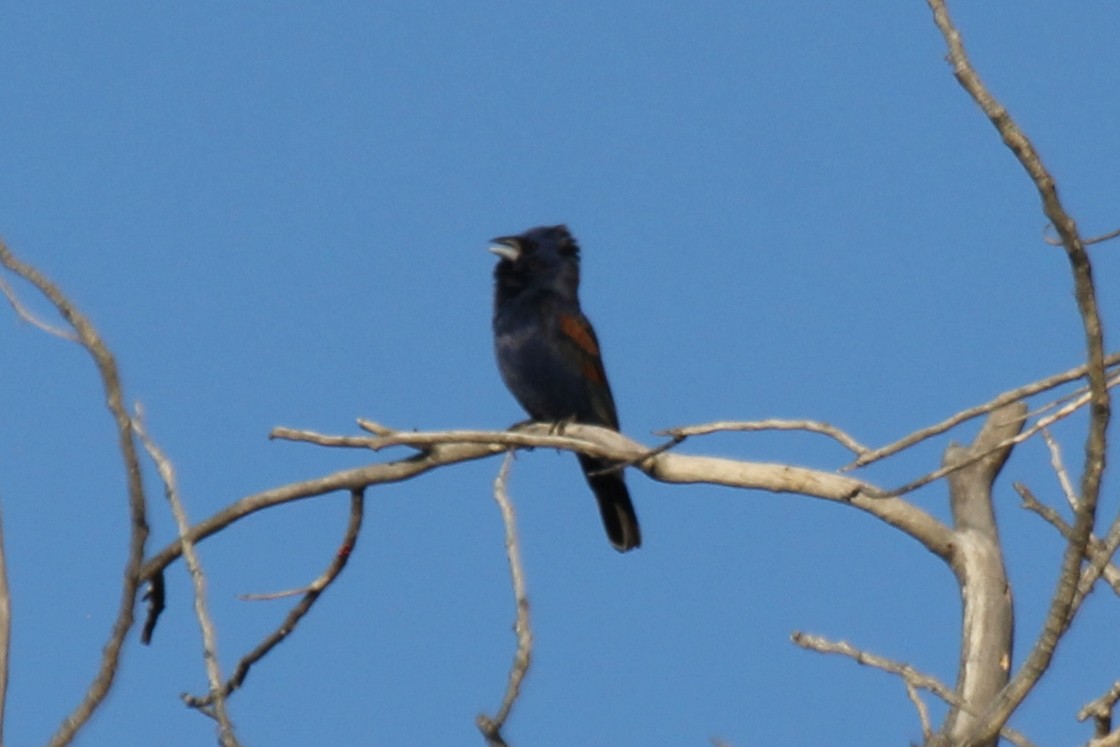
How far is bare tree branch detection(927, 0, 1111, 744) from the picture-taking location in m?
2.99

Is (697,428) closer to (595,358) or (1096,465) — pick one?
(1096,465)

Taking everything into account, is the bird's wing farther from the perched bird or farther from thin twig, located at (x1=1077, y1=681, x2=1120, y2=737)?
thin twig, located at (x1=1077, y1=681, x2=1120, y2=737)

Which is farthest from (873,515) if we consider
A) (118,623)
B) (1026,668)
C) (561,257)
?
(561,257)

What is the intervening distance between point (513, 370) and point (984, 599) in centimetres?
411

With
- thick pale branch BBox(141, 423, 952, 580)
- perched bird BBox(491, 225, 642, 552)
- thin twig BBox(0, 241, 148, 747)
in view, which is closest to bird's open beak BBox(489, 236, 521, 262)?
perched bird BBox(491, 225, 642, 552)

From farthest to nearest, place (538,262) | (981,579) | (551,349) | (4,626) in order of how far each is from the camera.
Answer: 1. (538,262)
2. (551,349)
3. (981,579)
4. (4,626)

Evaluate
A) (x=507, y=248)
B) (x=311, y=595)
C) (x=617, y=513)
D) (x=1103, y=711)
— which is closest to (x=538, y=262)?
(x=507, y=248)

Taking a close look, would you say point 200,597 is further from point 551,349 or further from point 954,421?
point 551,349

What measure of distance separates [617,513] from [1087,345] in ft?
17.1

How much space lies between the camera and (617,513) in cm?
818

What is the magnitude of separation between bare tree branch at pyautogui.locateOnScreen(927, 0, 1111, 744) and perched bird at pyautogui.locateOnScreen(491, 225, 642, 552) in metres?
4.93

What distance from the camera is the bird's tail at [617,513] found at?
26.7 feet

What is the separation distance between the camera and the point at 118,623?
14.2ft

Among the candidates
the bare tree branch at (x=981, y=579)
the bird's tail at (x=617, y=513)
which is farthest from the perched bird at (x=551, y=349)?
the bare tree branch at (x=981, y=579)
